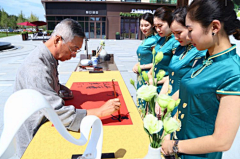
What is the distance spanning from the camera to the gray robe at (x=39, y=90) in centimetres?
132

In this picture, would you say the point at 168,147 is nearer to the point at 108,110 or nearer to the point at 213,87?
the point at 213,87

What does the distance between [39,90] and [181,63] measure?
1240 mm

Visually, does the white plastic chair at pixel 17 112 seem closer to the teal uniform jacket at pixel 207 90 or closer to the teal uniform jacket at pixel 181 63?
the teal uniform jacket at pixel 207 90

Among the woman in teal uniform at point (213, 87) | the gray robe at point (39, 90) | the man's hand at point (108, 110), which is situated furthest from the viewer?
the man's hand at point (108, 110)

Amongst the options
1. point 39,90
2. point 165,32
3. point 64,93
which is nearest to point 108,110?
point 39,90

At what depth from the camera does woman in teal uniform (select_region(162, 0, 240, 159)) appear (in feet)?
3.00

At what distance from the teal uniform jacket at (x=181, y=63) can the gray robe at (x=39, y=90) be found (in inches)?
36.9

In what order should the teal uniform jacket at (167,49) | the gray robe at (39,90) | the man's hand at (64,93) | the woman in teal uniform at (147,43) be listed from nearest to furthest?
the gray robe at (39,90)
the man's hand at (64,93)
the teal uniform jacket at (167,49)
the woman in teal uniform at (147,43)

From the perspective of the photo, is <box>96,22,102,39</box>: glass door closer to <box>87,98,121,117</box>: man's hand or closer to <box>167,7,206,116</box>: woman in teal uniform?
<box>167,7,206,116</box>: woman in teal uniform

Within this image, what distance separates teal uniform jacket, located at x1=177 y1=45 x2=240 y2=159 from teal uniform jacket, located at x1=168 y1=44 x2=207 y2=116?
1.72ft

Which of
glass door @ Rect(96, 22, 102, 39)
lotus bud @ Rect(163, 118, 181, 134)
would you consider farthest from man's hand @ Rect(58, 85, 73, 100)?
glass door @ Rect(96, 22, 102, 39)

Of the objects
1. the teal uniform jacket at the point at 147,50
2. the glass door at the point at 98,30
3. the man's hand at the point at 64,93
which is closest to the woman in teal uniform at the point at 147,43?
the teal uniform jacket at the point at 147,50

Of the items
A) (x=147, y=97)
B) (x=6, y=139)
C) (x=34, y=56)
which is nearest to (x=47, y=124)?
(x=34, y=56)

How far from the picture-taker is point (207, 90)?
3.33 ft
